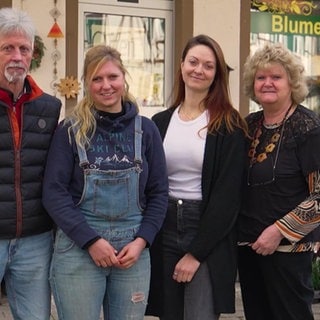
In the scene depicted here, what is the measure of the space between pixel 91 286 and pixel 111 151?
61 cm

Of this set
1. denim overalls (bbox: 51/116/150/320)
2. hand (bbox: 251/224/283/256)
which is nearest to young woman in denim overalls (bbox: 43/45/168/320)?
denim overalls (bbox: 51/116/150/320)

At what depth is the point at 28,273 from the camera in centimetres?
298

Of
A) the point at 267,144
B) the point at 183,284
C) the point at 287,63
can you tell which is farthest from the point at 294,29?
the point at 183,284

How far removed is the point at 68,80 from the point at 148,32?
1.13 m

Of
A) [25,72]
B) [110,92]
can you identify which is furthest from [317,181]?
[25,72]

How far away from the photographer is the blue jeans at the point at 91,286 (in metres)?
2.91

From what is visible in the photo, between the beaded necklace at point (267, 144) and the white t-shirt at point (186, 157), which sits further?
the beaded necklace at point (267, 144)

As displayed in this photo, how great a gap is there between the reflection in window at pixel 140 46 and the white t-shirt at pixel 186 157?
3.18m

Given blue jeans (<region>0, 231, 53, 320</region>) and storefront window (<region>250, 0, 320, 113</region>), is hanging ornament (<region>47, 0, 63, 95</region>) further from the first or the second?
blue jeans (<region>0, 231, 53, 320</region>)

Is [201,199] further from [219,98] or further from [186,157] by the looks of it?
[219,98]

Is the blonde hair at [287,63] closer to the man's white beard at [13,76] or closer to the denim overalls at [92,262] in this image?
the denim overalls at [92,262]

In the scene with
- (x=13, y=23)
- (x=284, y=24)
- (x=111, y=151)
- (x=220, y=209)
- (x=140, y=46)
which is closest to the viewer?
(x=13, y=23)

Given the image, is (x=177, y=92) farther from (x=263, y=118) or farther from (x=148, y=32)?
(x=148, y=32)

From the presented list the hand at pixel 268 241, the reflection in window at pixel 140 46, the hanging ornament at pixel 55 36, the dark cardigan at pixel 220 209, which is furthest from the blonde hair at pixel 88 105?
the reflection in window at pixel 140 46
